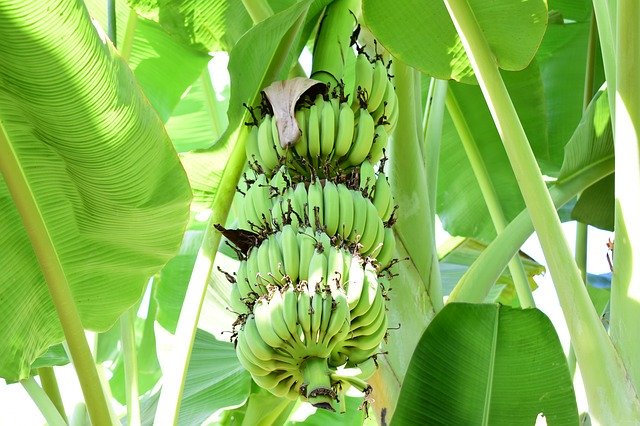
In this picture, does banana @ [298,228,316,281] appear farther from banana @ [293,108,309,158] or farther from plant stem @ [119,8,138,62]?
plant stem @ [119,8,138,62]

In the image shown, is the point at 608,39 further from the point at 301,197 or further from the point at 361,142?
the point at 301,197

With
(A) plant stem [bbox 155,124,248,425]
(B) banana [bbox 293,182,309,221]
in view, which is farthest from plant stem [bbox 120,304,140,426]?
(B) banana [bbox 293,182,309,221]

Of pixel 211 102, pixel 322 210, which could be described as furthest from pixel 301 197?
pixel 211 102

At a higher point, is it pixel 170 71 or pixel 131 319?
pixel 170 71

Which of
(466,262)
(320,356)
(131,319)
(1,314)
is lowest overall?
(320,356)

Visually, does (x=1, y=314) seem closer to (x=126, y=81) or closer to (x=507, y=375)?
(x=126, y=81)

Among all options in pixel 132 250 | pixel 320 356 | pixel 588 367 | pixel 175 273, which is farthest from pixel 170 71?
pixel 588 367
